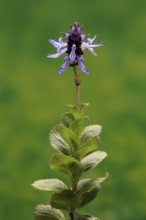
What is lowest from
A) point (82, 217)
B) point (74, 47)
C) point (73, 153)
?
point (82, 217)

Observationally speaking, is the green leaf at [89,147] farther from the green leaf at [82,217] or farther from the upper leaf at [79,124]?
the green leaf at [82,217]

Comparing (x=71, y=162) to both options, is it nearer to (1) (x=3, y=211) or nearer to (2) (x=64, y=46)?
(2) (x=64, y=46)

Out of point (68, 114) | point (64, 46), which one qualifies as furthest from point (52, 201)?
point (64, 46)

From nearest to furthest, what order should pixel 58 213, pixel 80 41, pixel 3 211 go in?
pixel 80 41
pixel 58 213
pixel 3 211

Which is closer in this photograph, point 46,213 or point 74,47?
point 74,47

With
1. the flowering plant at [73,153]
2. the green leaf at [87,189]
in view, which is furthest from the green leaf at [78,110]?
the green leaf at [87,189]

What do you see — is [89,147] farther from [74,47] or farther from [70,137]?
[74,47]

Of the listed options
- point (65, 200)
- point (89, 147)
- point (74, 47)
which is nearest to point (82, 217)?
point (65, 200)
